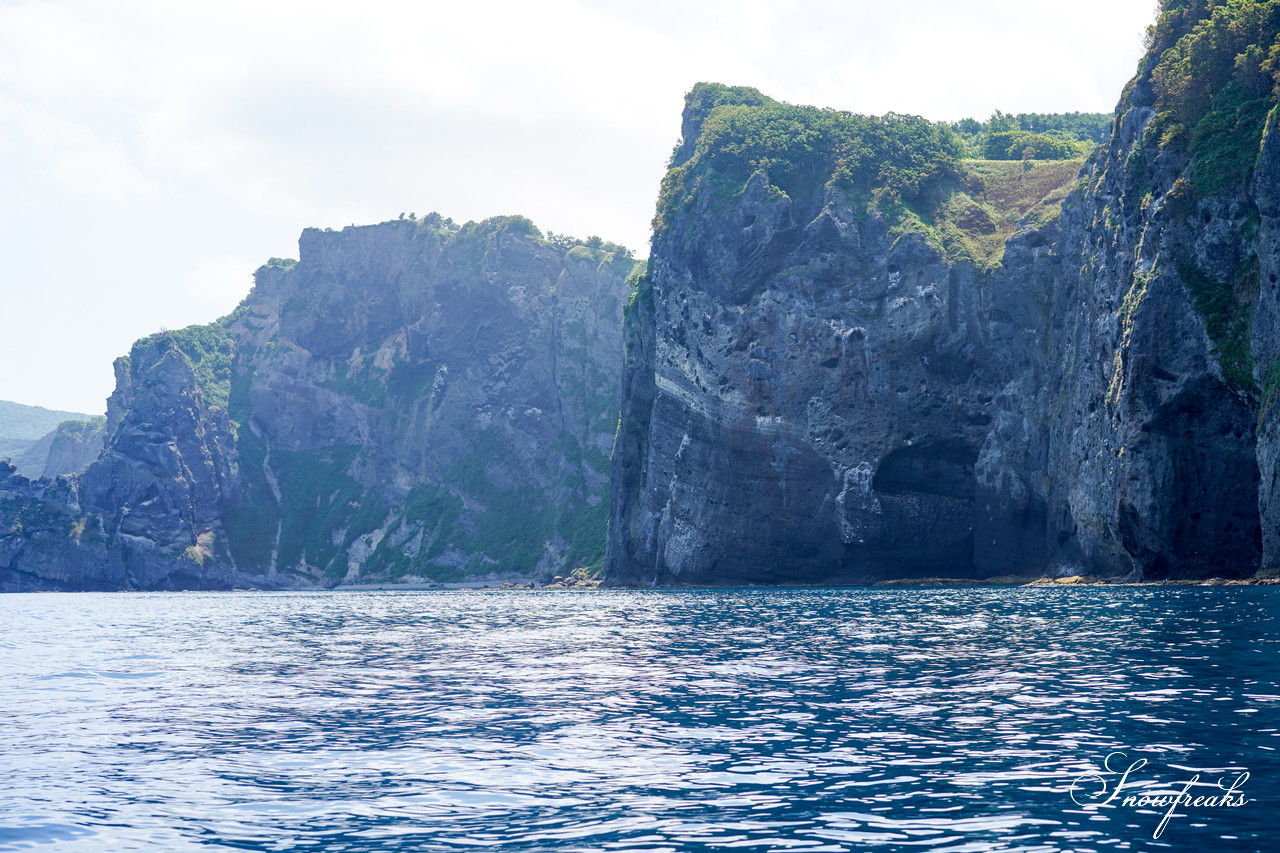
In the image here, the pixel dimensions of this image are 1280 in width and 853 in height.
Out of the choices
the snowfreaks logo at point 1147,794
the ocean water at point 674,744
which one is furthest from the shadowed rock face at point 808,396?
the snowfreaks logo at point 1147,794

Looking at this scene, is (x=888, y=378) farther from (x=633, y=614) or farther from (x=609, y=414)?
(x=609, y=414)

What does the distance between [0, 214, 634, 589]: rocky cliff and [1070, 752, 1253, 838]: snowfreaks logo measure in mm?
133782

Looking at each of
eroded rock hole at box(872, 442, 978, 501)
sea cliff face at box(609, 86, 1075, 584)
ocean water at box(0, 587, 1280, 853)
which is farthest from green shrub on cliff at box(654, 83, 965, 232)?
ocean water at box(0, 587, 1280, 853)

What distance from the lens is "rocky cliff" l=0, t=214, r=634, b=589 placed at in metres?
155

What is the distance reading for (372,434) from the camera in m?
183

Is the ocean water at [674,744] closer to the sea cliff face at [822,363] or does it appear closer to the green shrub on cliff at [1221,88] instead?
the green shrub on cliff at [1221,88]

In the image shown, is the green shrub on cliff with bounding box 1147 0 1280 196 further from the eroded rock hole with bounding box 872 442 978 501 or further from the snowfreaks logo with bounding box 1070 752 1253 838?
the snowfreaks logo with bounding box 1070 752 1253 838

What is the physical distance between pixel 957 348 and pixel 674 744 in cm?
7270

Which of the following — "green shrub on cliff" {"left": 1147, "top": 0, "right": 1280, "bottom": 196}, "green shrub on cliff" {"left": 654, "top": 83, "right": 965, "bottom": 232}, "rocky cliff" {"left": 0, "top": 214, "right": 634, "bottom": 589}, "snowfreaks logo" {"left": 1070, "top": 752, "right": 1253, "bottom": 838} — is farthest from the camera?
"rocky cliff" {"left": 0, "top": 214, "right": 634, "bottom": 589}

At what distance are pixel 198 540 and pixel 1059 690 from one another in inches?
6314

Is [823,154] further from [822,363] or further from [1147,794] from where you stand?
[1147,794]

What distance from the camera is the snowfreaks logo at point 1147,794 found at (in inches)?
479

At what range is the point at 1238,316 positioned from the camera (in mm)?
55844

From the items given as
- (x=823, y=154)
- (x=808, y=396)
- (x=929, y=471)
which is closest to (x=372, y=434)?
(x=823, y=154)
